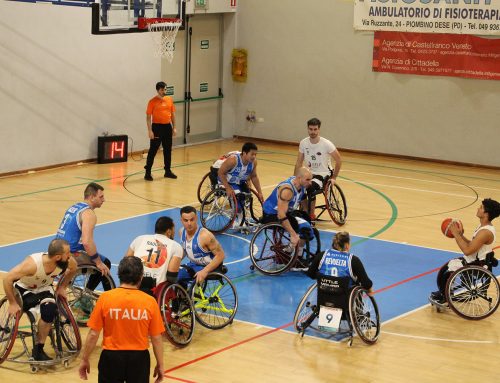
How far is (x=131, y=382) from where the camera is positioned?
251 inches

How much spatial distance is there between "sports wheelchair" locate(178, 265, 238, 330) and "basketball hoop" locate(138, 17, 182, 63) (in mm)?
8044

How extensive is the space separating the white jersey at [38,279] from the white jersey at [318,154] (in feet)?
20.8

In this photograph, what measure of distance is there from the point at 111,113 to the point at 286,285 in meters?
9.10

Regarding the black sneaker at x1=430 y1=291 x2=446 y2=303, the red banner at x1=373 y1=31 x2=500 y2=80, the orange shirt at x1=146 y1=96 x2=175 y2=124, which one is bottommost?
the black sneaker at x1=430 y1=291 x2=446 y2=303

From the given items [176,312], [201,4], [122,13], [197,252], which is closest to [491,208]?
[197,252]

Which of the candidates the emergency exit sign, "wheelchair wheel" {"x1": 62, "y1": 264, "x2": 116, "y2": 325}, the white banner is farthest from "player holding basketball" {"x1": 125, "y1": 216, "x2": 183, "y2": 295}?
the emergency exit sign

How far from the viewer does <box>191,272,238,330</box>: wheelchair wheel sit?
9.55 m

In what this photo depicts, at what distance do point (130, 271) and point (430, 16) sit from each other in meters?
14.7

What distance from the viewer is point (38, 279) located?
8.38 metres

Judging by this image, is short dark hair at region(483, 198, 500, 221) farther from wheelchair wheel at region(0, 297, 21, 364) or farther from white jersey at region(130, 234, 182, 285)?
wheelchair wheel at region(0, 297, 21, 364)

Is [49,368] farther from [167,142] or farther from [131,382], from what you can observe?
[167,142]

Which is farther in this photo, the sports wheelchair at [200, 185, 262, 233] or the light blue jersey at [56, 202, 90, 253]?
the sports wheelchair at [200, 185, 262, 233]

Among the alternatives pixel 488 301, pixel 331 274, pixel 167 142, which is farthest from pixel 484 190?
pixel 331 274

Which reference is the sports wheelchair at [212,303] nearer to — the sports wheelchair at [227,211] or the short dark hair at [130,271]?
the short dark hair at [130,271]
